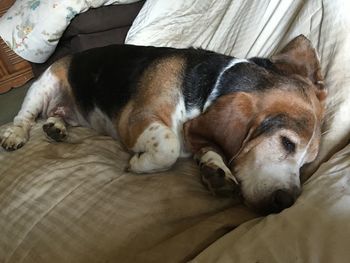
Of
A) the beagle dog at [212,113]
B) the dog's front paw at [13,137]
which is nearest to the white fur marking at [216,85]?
the beagle dog at [212,113]

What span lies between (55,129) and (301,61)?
3.57 feet

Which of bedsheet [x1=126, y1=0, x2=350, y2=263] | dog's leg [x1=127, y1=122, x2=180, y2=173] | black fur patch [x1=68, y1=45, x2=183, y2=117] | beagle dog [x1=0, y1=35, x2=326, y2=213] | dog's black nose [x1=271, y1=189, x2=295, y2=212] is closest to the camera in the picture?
bedsheet [x1=126, y1=0, x2=350, y2=263]

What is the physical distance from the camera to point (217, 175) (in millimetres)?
1180

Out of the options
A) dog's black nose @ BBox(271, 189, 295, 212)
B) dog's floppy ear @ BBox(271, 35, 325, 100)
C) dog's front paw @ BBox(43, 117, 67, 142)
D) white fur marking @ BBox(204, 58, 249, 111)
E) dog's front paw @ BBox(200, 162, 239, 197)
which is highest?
dog's floppy ear @ BBox(271, 35, 325, 100)

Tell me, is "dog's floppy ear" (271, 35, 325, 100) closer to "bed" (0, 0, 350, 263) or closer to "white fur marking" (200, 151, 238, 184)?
"bed" (0, 0, 350, 263)

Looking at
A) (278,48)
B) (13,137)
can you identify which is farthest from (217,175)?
(13,137)

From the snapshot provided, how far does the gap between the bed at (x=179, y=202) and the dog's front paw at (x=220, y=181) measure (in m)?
0.02

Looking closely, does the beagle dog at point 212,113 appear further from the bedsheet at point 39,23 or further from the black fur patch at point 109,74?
the bedsheet at point 39,23

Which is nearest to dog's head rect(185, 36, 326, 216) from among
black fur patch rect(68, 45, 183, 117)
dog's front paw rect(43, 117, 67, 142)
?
black fur patch rect(68, 45, 183, 117)

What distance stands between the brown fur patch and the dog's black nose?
0.48 m

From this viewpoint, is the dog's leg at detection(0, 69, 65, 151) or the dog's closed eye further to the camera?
the dog's leg at detection(0, 69, 65, 151)

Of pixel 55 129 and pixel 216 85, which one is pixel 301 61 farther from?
pixel 55 129

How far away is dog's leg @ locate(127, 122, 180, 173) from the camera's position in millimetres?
1314

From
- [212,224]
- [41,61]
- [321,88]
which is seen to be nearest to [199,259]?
[212,224]
